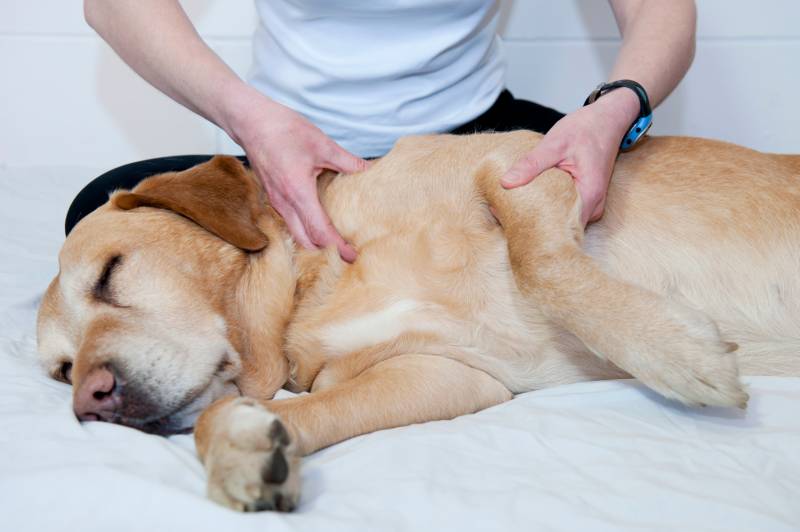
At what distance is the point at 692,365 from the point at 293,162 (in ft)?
3.70

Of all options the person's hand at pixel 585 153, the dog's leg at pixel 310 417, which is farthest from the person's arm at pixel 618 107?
the dog's leg at pixel 310 417

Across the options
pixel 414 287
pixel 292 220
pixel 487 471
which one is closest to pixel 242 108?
pixel 292 220

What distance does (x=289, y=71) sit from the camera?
99.5 inches

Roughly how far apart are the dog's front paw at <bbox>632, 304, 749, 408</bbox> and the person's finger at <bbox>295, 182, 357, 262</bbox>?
79 cm

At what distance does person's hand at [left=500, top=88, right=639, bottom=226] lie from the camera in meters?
1.78

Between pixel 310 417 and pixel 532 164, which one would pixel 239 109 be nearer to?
pixel 532 164

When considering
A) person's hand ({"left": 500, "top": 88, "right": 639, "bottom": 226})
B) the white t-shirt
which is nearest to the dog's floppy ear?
the white t-shirt

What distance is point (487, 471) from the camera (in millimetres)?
1284

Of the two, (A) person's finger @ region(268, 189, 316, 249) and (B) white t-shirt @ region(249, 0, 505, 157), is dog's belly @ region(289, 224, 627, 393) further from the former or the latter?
(B) white t-shirt @ region(249, 0, 505, 157)

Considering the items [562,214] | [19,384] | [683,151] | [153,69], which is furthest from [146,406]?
[683,151]

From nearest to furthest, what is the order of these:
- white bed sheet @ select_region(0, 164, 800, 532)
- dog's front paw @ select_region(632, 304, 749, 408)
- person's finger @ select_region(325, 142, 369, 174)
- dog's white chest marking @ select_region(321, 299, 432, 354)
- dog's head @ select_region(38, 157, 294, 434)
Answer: white bed sheet @ select_region(0, 164, 800, 532)
dog's front paw @ select_region(632, 304, 749, 408)
dog's head @ select_region(38, 157, 294, 434)
dog's white chest marking @ select_region(321, 299, 432, 354)
person's finger @ select_region(325, 142, 369, 174)

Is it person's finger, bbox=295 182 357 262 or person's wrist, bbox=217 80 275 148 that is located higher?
person's wrist, bbox=217 80 275 148

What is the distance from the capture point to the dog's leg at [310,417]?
3.95 ft

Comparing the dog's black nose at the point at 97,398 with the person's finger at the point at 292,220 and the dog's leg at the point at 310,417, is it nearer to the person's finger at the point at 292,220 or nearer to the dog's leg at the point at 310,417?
the dog's leg at the point at 310,417
